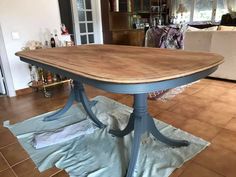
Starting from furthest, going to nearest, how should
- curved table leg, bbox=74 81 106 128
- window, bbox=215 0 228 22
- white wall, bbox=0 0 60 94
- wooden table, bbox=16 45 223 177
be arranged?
window, bbox=215 0 228 22 → white wall, bbox=0 0 60 94 → curved table leg, bbox=74 81 106 128 → wooden table, bbox=16 45 223 177

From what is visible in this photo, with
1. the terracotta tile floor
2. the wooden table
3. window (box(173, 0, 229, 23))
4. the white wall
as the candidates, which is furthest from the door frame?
window (box(173, 0, 229, 23))

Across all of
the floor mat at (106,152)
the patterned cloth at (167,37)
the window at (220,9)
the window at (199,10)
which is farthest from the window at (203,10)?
the floor mat at (106,152)

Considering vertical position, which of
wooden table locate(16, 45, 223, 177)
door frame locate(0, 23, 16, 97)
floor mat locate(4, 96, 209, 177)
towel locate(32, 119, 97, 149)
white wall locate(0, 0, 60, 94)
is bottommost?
floor mat locate(4, 96, 209, 177)

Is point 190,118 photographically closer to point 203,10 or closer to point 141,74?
point 141,74

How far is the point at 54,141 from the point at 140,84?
1.21m

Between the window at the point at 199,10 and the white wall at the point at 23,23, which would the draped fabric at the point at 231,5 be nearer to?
the window at the point at 199,10

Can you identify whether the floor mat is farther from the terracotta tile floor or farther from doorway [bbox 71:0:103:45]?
doorway [bbox 71:0:103:45]

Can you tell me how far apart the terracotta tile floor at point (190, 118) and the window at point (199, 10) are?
3.79 meters

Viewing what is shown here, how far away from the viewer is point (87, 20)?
4527 mm

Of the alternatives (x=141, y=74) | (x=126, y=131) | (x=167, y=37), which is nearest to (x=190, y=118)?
(x=126, y=131)

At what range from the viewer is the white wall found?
9.07ft

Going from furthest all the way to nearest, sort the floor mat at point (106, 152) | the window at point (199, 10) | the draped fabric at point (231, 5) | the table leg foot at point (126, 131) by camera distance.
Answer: the window at point (199, 10) < the draped fabric at point (231, 5) < the table leg foot at point (126, 131) < the floor mat at point (106, 152)

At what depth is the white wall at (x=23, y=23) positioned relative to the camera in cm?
276

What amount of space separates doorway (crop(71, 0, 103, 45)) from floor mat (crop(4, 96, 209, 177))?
280cm
